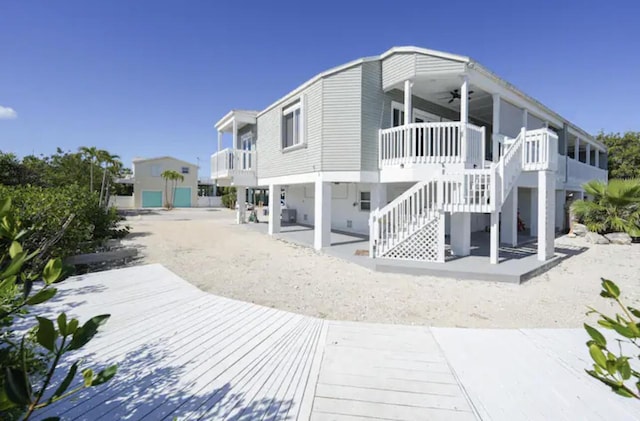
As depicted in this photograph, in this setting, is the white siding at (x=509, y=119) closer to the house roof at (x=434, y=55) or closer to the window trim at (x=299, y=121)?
the house roof at (x=434, y=55)

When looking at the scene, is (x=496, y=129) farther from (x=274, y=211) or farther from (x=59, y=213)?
(x=59, y=213)

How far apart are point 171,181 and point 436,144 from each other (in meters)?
38.9

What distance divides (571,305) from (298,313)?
16.4 ft

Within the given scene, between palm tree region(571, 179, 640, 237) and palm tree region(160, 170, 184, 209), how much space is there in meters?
38.8

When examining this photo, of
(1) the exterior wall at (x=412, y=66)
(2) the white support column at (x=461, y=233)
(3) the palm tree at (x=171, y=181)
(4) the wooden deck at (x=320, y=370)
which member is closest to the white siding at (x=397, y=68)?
(1) the exterior wall at (x=412, y=66)

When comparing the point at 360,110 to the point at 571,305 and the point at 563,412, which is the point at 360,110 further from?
the point at 563,412

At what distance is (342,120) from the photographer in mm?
9859

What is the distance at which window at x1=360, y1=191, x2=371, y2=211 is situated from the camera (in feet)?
44.3

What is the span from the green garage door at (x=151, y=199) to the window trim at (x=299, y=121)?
108ft

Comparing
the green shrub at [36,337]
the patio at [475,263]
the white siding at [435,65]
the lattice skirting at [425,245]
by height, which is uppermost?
the white siding at [435,65]

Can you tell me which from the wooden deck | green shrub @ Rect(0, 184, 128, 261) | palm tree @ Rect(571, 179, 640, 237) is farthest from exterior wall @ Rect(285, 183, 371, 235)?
palm tree @ Rect(571, 179, 640, 237)

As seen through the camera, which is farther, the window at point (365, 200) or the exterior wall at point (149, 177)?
the exterior wall at point (149, 177)

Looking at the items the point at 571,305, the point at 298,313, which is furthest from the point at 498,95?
the point at 298,313

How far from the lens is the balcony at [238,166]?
15062 millimetres
